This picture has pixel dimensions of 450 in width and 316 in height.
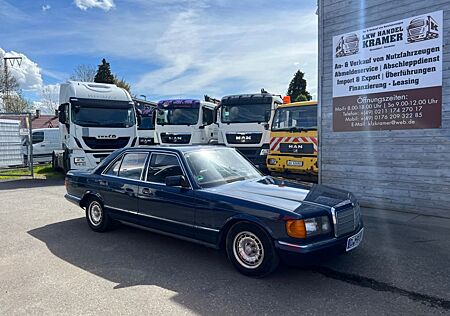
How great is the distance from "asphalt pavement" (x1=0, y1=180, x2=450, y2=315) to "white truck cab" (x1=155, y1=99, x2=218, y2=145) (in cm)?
830

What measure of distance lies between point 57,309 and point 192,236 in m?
1.72

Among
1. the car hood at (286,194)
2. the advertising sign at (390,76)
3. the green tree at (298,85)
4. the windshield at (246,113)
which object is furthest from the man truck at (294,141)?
the green tree at (298,85)

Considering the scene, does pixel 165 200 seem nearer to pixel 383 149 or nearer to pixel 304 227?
pixel 304 227

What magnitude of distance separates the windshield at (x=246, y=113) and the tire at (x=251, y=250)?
27.2 ft

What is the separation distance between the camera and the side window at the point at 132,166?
5488 millimetres

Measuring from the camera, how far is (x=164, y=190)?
16.2ft

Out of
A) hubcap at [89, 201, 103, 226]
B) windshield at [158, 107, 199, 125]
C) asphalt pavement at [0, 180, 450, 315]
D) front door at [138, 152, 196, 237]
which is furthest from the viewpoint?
windshield at [158, 107, 199, 125]

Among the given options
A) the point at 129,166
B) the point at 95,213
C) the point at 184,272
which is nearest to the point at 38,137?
the point at 95,213

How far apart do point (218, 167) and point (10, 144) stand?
509 inches

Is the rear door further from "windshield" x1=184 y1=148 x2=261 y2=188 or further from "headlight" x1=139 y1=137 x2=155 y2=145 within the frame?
"headlight" x1=139 y1=137 x2=155 y2=145

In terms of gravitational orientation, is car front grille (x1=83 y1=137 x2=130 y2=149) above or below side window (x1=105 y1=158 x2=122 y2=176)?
above

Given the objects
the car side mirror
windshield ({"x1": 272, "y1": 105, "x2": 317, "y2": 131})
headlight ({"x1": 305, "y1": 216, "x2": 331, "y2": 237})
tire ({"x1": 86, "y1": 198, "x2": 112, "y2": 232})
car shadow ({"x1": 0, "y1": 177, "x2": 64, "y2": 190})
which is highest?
windshield ({"x1": 272, "y1": 105, "x2": 317, "y2": 131})

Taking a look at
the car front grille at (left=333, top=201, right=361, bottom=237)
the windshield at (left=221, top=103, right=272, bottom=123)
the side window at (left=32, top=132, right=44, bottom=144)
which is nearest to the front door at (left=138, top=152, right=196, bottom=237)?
the car front grille at (left=333, top=201, right=361, bottom=237)

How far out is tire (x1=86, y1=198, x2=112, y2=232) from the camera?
5938mm
